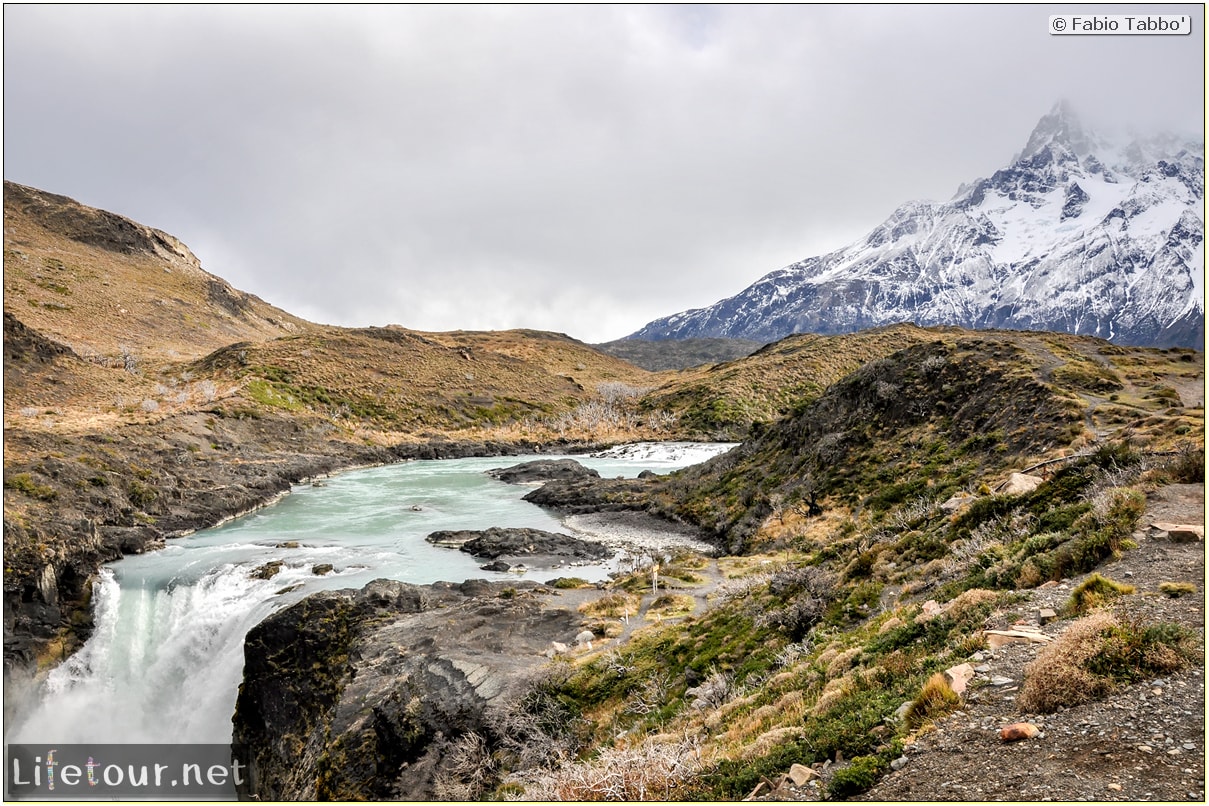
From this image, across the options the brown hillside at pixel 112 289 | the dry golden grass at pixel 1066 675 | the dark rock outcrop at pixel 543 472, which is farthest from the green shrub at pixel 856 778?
the brown hillside at pixel 112 289

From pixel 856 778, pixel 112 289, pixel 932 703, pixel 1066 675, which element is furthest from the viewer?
pixel 112 289

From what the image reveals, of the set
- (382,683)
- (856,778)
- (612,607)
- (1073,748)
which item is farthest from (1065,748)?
(612,607)

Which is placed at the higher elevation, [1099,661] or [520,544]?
[1099,661]

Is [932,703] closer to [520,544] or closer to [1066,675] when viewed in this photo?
[1066,675]

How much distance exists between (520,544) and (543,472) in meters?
26.2

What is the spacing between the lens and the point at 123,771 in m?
20.0

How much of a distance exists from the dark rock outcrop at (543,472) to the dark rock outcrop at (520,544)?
21.1 m

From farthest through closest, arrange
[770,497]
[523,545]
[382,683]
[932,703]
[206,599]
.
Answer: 1. [770,497]
2. [523,545]
3. [206,599]
4. [382,683]
5. [932,703]

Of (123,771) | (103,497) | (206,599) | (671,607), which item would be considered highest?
(103,497)

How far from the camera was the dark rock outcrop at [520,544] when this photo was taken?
32.3 m

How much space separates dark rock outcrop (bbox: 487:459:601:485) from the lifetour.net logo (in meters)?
37.1

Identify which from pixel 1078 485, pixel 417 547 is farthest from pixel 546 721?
pixel 417 547

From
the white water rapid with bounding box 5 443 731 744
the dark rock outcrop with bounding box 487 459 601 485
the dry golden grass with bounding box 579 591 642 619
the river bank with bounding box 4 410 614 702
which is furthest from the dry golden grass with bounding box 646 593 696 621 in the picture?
the dark rock outcrop with bounding box 487 459 601 485

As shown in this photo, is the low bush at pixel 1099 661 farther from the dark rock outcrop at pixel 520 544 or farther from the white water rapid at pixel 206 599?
the dark rock outcrop at pixel 520 544
